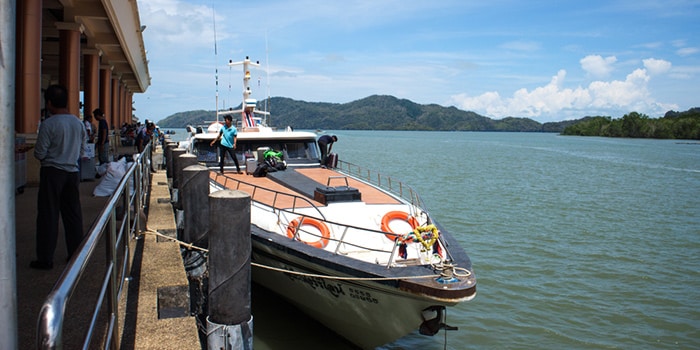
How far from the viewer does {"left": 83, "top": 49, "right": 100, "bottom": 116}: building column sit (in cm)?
1927

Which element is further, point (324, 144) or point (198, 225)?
point (324, 144)

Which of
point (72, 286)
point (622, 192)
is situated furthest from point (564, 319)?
point (622, 192)

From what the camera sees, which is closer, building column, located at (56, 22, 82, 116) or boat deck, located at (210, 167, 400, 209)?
boat deck, located at (210, 167, 400, 209)

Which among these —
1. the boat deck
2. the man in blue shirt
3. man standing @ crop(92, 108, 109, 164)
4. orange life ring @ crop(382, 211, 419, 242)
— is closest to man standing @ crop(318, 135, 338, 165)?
the boat deck

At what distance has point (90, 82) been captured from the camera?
1975 centimetres

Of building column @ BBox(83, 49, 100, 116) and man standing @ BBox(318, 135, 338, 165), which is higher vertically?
building column @ BBox(83, 49, 100, 116)

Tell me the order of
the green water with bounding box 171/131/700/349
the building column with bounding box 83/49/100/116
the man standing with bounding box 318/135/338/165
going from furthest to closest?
1. the building column with bounding box 83/49/100/116
2. the man standing with bounding box 318/135/338/165
3. the green water with bounding box 171/131/700/349

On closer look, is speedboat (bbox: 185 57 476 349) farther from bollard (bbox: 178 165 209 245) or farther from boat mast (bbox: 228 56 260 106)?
boat mast (bbox: 228 56 260 106)

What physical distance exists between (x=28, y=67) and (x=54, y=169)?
7.47 m

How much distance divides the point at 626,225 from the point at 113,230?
18.0 meters

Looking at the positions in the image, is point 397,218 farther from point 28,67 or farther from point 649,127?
point 649,127

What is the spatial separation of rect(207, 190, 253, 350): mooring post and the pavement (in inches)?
11.7

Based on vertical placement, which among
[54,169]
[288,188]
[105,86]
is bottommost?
[288,188]

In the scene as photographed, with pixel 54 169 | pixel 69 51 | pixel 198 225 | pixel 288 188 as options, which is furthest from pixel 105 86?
pixel 54 169
